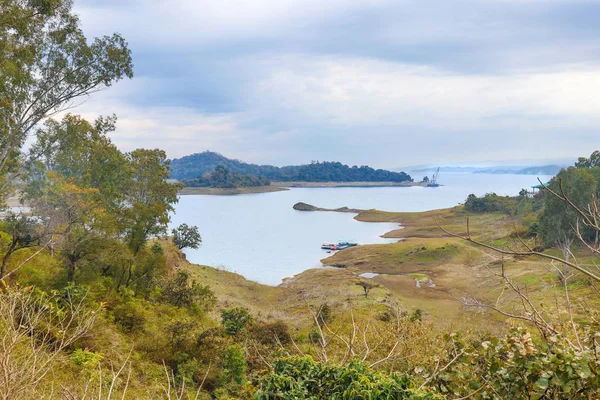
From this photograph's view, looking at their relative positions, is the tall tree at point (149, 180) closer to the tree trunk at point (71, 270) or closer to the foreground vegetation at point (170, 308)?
the foreground vegetation at point (170, 308)

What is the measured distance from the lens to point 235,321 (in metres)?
11.7

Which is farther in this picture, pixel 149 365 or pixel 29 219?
pixel 29 219

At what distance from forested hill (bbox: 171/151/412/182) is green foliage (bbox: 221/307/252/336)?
136266mm

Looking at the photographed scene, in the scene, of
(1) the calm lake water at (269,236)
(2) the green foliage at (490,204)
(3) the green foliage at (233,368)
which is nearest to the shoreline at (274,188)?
(1) the calm lake water at (269,236)

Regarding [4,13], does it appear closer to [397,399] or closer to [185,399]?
[185,399]

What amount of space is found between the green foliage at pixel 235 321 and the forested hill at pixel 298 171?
13627 cm

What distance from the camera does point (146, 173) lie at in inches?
816

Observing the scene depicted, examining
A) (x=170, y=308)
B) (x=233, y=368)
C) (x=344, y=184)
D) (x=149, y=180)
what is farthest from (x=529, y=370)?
(x=344, y=184)

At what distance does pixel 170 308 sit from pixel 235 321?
2.33 metres

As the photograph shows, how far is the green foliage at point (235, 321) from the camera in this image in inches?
445

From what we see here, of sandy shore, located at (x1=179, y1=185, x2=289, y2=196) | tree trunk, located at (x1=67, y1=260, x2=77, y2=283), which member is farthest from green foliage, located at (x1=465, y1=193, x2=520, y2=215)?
sandy shore, located at (x1=179, y1=185, x2=289, y2=196)

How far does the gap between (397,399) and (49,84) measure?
12140 mm

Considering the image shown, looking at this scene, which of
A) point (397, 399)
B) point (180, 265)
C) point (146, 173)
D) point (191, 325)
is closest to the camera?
point (397, 399)

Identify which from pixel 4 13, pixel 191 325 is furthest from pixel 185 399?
pixel 4 13
